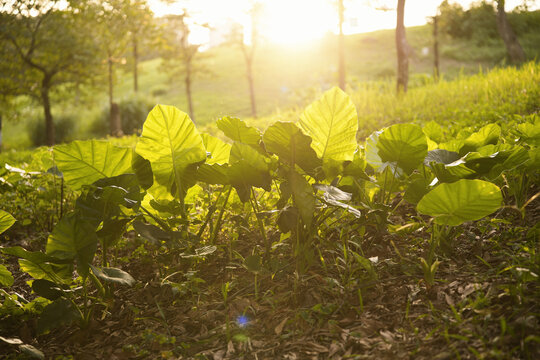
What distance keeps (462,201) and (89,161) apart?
1653 mm

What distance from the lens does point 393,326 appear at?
1.44m

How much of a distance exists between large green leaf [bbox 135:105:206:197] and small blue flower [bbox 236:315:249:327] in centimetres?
66

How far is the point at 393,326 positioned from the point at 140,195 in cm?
117

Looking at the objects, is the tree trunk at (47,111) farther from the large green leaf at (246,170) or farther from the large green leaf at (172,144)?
the large green leaf at (246,170)

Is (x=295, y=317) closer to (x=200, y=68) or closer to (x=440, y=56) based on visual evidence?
(x=200, y=68)

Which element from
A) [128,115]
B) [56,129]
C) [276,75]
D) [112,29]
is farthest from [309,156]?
[276,75]

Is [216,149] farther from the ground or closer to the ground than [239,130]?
closer to the ground

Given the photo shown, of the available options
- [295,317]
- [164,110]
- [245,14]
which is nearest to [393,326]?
[295,317]

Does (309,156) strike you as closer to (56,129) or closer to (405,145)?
(405,145)

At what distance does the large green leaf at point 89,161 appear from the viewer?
5.91 feet

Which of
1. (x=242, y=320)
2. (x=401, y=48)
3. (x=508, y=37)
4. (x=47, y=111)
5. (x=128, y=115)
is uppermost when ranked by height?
(x=508, y=37)

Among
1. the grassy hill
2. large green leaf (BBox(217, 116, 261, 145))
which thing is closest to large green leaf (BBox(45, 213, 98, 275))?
large green leaf (BBox(217, 116, 261, 145))

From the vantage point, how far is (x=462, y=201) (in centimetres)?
150

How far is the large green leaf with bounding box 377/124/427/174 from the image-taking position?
1829 millimetres
